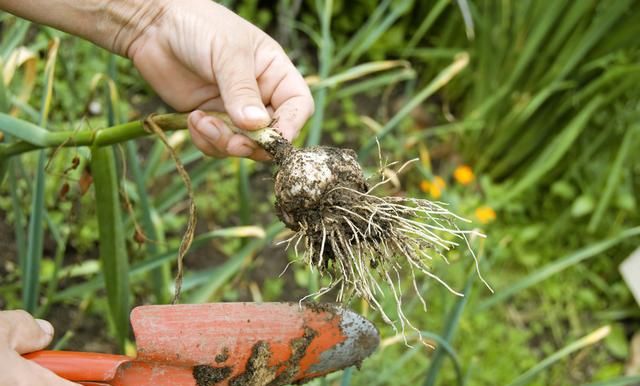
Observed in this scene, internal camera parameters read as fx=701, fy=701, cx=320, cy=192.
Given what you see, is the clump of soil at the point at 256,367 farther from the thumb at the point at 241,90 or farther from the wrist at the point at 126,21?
the wrist at the point at 126,21

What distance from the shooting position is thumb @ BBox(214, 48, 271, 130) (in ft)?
3.56

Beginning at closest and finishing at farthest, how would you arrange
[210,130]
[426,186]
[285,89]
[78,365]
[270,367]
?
[78,365], [270,367], [210,130], [285,89], [426,186]

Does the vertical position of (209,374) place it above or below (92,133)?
below

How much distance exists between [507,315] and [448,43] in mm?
1098

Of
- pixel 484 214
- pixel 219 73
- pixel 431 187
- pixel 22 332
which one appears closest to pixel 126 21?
pixel 219 73

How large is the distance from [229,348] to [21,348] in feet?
0.90

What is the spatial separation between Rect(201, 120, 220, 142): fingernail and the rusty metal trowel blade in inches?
11.4

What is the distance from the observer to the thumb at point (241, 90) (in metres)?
1.08

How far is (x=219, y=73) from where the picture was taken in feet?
3.77

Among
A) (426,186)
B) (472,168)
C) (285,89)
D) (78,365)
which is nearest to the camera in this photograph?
(78,365)

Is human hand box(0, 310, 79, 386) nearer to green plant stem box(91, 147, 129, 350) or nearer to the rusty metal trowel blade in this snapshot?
the rusty metal trowel blade

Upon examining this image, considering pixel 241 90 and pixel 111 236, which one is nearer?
pixel 241 90

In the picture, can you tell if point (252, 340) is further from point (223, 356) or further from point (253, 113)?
point (253, 113)

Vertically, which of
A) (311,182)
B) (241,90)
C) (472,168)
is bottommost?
(472,168)
